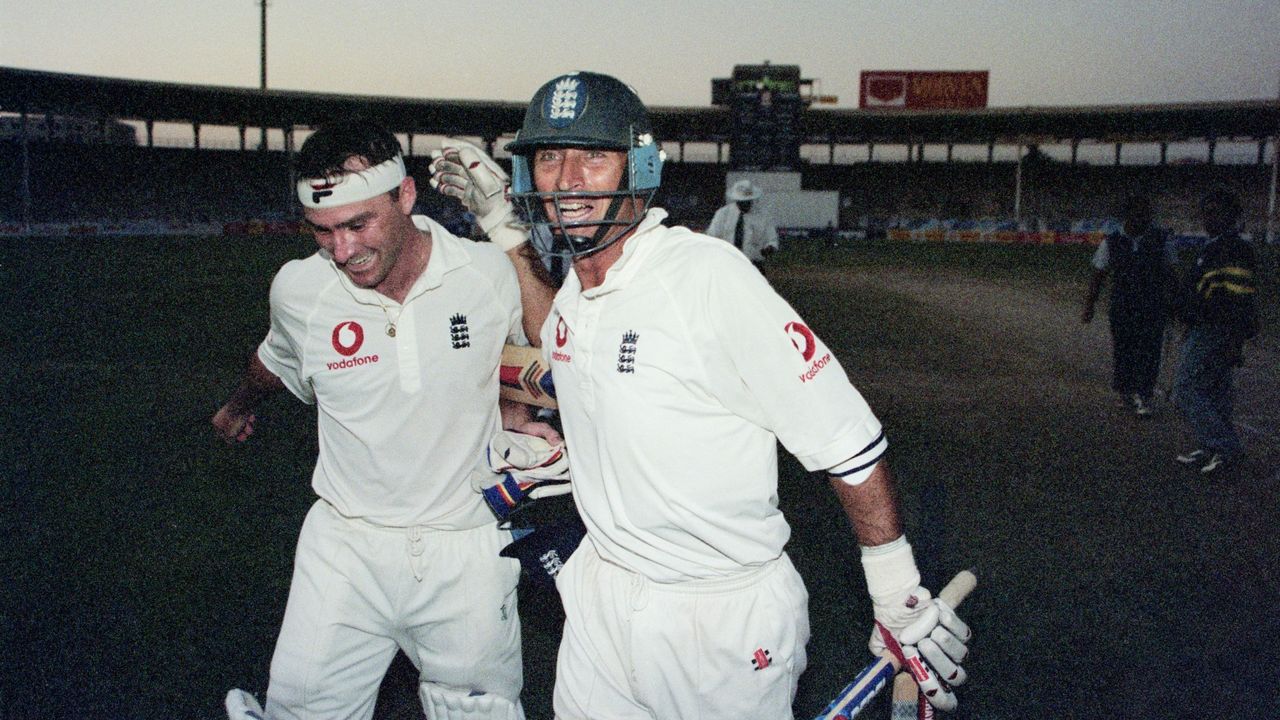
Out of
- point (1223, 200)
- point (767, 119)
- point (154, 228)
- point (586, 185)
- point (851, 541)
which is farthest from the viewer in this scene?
point (767, 119)

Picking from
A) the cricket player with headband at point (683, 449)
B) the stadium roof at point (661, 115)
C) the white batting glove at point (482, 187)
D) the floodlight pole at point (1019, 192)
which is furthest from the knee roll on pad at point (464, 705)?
the floodlight pole at point (1019, 192)

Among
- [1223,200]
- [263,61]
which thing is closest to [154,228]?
[263,61]

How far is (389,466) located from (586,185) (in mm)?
1264

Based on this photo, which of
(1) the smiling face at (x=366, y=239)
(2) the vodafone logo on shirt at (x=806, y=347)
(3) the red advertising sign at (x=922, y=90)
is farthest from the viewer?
(3) the red advertising sign at (x=922, y=90)

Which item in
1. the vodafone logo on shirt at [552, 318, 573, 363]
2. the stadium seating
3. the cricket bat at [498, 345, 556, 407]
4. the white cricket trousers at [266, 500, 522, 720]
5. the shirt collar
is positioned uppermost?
the stadium seating

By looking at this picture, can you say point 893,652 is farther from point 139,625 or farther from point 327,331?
Answer: point 139,625

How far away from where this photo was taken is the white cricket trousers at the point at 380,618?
333cm

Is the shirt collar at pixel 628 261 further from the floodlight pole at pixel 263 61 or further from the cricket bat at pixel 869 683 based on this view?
the floodlight pole at pixel 263 61

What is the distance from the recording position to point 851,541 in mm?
6547

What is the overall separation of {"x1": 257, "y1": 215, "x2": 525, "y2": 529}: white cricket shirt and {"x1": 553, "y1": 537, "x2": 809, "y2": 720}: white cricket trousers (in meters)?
0.92

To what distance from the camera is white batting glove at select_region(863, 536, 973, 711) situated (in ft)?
8.54

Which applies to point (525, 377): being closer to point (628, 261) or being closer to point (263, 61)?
point (628, 261)

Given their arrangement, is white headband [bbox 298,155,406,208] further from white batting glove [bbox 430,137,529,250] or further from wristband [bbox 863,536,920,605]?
wristband [bbox 863,536,920,605]

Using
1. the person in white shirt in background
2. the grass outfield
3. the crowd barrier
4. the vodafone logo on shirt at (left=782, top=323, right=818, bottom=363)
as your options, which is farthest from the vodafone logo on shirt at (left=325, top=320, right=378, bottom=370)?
the crowd barrier
